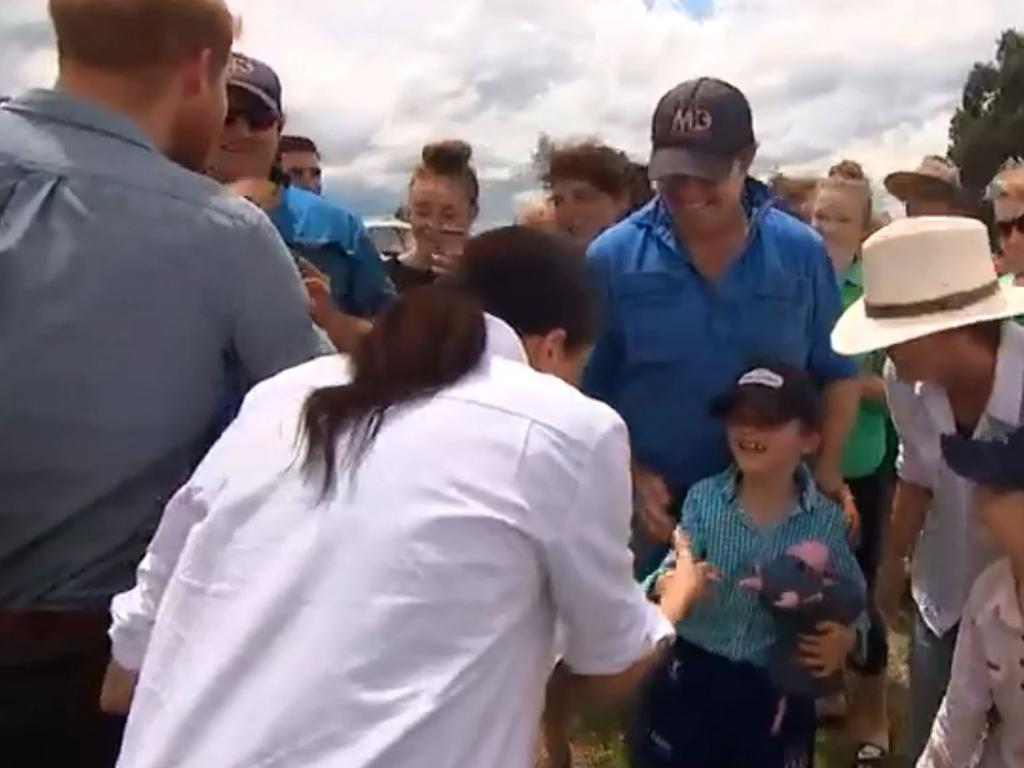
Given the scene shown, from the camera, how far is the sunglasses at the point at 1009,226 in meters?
4.20

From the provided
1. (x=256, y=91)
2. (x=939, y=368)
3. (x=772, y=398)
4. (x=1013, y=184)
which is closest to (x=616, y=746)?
(x=772, y=398)

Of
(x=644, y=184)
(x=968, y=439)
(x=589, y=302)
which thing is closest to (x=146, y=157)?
(x=589, y=302)

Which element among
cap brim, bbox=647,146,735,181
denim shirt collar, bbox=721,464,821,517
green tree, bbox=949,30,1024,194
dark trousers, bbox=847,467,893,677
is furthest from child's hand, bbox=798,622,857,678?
green tree, bbox=949,30,1024,194

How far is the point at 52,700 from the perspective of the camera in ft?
6.70

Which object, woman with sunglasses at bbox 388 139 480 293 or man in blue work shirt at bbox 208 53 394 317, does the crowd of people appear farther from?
woman with sunglasses at bbox 388 139 480 293

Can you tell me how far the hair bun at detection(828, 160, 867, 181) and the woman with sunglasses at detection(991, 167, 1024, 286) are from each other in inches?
39.4

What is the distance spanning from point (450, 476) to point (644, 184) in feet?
13.0

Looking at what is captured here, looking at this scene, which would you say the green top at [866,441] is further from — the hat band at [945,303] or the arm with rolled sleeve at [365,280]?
the arm with rolled sleeve at [365,280]

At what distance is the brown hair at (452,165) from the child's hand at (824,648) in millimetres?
1826

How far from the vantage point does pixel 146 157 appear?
198 cm

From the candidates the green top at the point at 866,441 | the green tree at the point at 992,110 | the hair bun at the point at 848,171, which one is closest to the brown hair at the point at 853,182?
the hair bun at the point at 848,171

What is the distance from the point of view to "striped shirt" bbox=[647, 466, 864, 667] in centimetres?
315

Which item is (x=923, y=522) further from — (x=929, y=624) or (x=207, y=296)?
(x=207, y=296)

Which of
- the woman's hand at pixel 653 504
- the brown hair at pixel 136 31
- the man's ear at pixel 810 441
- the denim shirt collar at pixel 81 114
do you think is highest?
the brown hair at pixel 136 31
